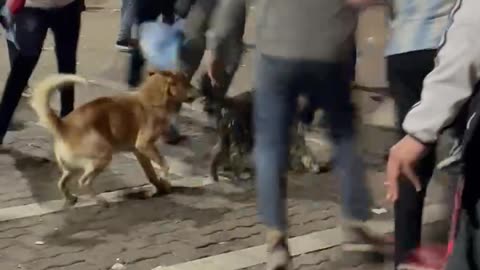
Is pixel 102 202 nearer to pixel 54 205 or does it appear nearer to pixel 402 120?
pixel 54 205

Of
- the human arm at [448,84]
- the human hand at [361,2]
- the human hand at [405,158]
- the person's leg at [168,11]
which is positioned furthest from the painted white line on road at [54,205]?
the human arm at [448,84]

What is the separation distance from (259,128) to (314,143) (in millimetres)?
2568

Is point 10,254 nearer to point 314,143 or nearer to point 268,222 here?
point 268,222

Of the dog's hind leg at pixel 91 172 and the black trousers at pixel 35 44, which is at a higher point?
the black trousers at pixel 35 44

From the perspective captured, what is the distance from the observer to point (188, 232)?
→ 4.78 metres

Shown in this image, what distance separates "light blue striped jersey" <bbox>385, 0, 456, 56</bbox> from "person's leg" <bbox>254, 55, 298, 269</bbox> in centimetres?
42

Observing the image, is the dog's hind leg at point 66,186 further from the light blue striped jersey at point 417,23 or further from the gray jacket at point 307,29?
the light blue striped jersey at point 417,23

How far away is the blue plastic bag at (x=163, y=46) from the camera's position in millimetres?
5754

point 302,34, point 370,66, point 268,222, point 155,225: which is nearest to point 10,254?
point 155,225

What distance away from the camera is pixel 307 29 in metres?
3.58

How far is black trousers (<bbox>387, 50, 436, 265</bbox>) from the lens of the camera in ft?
11.1

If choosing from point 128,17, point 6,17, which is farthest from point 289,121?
point 128,17

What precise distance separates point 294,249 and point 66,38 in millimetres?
2461

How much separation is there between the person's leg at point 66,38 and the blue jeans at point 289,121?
263 cm
